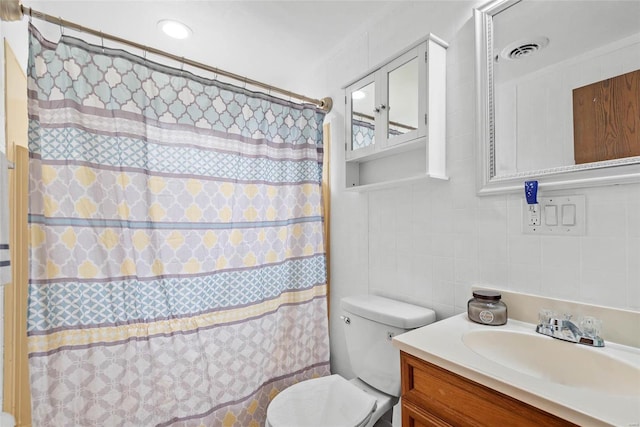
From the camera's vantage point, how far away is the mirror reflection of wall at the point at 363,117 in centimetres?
157

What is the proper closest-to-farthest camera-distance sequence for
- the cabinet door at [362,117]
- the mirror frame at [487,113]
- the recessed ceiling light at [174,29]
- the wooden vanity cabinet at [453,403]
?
1. the wooden vanity cabinet at [453,403]
2. the mirror frame at [487,113]
3. the cabinet door at [362,117]
4. the recessed ceiling light at [174,29]

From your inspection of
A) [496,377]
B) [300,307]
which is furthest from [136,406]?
[496,377]

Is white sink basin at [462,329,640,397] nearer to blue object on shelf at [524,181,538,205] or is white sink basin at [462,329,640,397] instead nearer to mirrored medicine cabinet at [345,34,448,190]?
blue object on shelf at [524,181,538,205]

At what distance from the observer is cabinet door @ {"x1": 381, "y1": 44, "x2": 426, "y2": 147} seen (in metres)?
1.30

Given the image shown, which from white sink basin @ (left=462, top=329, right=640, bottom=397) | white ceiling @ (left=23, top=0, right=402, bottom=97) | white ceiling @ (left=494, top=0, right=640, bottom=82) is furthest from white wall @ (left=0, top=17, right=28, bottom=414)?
white ceiling @ (left=494, top=0, right=640, bottom=82)

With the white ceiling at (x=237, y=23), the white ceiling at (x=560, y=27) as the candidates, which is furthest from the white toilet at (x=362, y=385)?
the white ceiling at (x=237, y=23)

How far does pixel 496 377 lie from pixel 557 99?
905 mm

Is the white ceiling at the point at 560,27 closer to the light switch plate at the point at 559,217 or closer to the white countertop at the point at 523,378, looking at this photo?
the light switch plate at the point at 559,217

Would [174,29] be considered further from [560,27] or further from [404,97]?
[560,27]

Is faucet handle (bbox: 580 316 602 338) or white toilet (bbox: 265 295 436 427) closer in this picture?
faucet handle (bbox: 580 316 602 338)

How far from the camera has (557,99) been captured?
3.28 feet

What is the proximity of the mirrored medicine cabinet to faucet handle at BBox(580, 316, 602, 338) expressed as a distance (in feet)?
2.20

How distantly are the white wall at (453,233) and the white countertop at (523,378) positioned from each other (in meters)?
0.18

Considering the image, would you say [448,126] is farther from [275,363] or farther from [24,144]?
[24,144]
